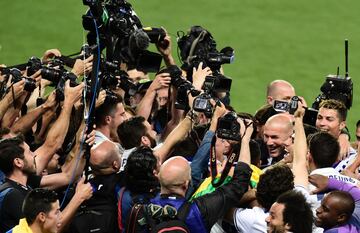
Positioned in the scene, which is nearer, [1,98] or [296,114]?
[296,114]

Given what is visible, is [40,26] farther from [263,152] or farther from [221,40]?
[263,152]

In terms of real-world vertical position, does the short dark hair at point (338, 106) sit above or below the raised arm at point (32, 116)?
above

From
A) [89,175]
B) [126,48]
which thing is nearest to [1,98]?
[126,48]

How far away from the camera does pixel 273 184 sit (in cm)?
611

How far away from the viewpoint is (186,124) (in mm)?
7379

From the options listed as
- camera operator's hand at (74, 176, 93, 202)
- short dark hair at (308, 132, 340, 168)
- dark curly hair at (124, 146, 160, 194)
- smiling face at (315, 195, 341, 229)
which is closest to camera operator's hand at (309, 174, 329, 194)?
short dark hair at (308, 132, 340, 168)

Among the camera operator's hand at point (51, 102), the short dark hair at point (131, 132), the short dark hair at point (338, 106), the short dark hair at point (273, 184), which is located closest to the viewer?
the short dark hair at point (273, 184)

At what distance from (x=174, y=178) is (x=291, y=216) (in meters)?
0.84

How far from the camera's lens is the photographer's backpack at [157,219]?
235 inches

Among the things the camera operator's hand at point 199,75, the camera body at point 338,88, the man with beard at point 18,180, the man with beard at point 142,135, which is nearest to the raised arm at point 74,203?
the man with beard at point 18,180

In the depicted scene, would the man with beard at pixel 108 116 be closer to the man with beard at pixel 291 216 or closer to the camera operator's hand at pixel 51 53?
the camera operator's hand at pixel 51 53

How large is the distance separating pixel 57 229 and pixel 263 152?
236 centimetres

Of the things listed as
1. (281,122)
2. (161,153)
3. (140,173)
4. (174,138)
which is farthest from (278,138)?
(140,173)

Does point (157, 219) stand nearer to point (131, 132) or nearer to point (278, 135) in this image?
point (131, 132)
